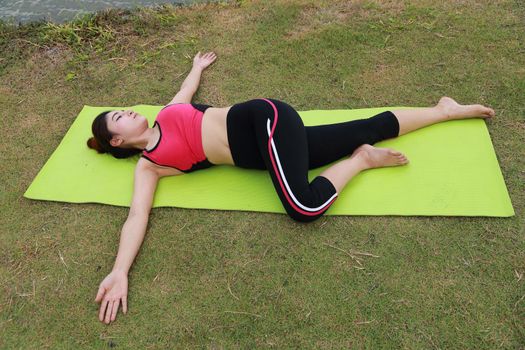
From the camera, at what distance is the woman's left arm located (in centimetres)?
354

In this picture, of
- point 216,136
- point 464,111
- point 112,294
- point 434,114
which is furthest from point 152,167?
point 464,111

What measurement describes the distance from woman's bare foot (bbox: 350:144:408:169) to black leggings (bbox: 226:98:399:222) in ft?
0.30

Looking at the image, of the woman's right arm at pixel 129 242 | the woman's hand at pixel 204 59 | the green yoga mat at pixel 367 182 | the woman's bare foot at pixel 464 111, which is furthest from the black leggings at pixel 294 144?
the woman's hand at pixel 204 59

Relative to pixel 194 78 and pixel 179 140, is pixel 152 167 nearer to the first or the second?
pixel 179 140

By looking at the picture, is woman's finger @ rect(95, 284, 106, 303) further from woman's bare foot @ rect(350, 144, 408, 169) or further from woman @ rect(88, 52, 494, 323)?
woman's bare foot @ rect(350, 144, 408, 169)

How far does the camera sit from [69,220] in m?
3.04

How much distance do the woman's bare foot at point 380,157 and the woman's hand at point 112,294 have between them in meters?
1.72

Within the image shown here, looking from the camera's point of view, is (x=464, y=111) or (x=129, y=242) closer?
(x=129, y=242)

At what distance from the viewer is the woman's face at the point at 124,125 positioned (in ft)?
9.83

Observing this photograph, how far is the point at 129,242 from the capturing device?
8.86ft

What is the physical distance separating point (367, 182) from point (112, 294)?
1766 mm

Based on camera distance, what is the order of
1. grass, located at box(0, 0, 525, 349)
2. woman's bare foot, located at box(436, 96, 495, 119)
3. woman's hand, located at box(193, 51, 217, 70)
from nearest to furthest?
grass, located at box(0, 0, 525, 349)
woman's bare foot, located at box(436, 96, 495, 119)
woman's hand, located at box(193, 51, 217, 70)

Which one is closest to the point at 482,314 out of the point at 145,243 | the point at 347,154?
the point at 347,154

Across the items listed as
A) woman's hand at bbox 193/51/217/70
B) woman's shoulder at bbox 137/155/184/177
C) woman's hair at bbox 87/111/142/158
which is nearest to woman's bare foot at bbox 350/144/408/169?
woman's shoulder at bbox 137/155/184/177
